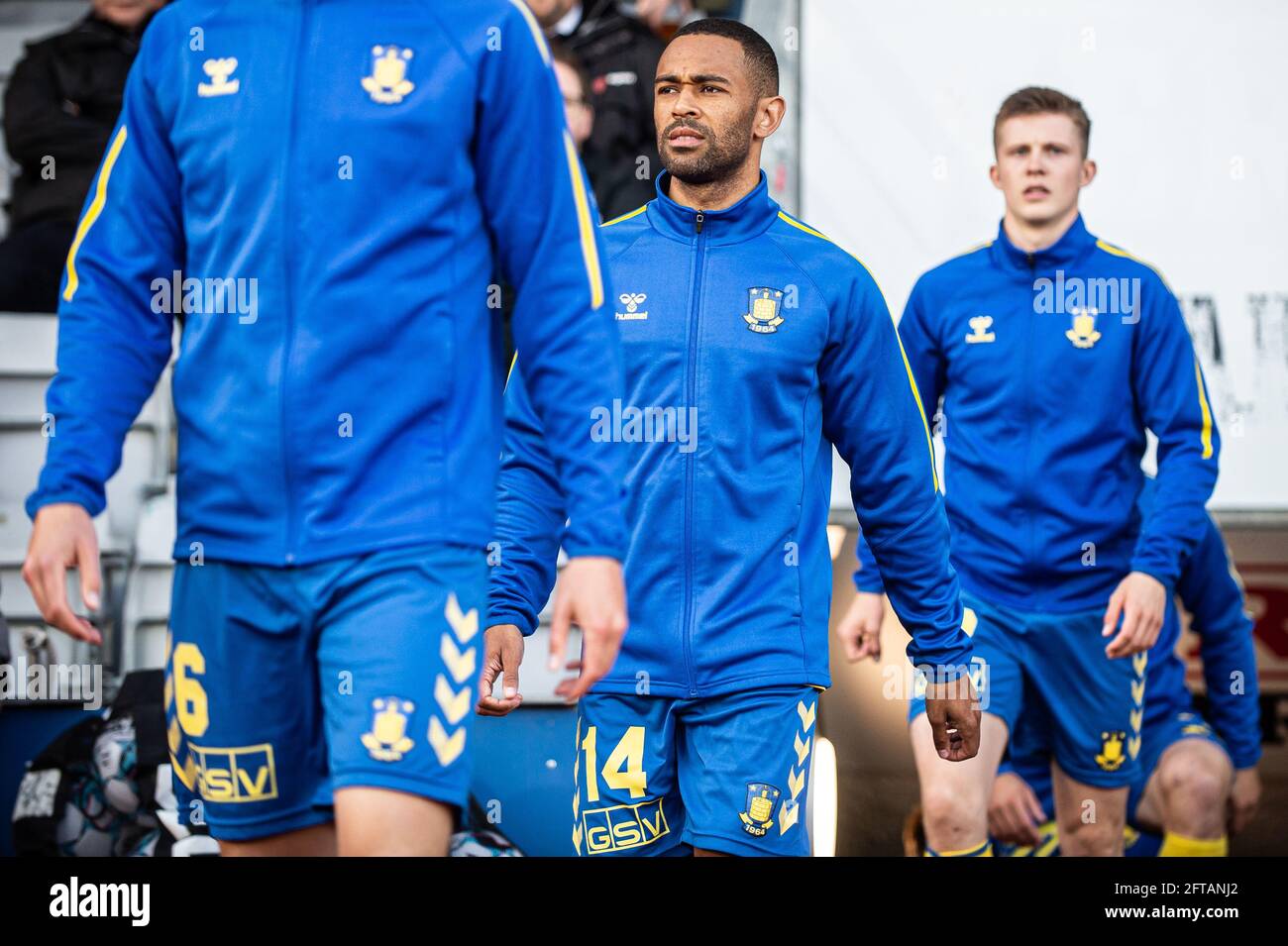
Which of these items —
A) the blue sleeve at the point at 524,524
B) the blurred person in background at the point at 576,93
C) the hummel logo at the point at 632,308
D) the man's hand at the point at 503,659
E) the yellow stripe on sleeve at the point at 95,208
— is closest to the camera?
the yellow stripe on sleeve at the point at 95,208

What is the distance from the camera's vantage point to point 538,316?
2.44 meters

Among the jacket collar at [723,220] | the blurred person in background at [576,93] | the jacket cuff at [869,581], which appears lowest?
the jacket cuff at [869,581]

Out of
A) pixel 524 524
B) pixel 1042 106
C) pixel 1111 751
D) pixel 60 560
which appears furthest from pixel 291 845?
pixel 1042 106

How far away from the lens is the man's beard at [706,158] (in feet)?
10.7

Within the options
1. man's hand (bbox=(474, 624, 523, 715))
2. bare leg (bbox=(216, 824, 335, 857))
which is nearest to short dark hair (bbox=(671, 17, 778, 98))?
man's hand (bbox=(474, 624, 523, 715))

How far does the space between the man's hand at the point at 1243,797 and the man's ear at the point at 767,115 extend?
8.05ft

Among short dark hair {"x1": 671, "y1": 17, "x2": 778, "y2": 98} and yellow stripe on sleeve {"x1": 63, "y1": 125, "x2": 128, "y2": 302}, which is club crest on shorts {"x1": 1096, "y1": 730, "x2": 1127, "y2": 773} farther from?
yellow stripe on sleeve {"x1": 63, "y1": 125, "x2": 128, "y2": 302}

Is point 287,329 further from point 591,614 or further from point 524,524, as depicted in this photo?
point 524,524

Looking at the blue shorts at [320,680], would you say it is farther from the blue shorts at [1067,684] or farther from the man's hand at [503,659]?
the blue shorts at [1067,684]

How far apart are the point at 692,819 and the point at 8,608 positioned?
7.88ft

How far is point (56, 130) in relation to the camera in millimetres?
5227

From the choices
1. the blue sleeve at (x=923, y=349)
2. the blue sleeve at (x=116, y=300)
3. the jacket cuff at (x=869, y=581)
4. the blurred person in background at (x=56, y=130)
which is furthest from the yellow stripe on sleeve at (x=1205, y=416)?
the blurred person in background at (x=56, y=130)

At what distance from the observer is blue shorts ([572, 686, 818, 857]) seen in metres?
3.03
